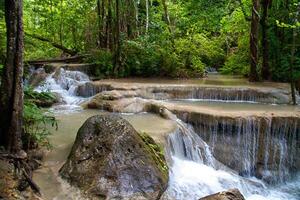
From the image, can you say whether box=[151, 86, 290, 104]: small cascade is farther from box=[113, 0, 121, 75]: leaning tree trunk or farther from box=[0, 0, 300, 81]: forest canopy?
box=[113, 0, 121, 75]: leaning tree trunk

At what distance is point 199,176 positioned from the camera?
25.5 ft

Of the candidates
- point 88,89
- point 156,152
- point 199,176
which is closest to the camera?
point 156,152

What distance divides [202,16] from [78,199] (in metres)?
11.8

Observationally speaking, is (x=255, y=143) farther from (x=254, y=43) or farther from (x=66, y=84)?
(x=66, y=84)

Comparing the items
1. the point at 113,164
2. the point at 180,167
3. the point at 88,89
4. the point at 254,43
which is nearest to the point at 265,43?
the point at 254,43

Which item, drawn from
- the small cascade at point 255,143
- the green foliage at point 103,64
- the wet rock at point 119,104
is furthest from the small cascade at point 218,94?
the green foliage at point 103,64

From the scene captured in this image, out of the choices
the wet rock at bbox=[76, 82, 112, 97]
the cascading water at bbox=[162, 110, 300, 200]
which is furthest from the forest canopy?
the cascading water at bbox=[162, 110, 300, 200]

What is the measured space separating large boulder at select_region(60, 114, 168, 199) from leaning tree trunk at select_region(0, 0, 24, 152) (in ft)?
3.29

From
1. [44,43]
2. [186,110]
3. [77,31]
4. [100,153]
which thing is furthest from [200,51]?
[100,153]

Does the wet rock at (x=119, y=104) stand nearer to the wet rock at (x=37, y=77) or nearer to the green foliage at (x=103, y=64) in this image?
the wet rock at (x=37, y=77)

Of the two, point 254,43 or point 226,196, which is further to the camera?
point 254,43

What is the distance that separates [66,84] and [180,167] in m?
7.01

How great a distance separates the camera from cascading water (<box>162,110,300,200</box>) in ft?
23.8

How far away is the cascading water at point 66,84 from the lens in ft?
40.5
